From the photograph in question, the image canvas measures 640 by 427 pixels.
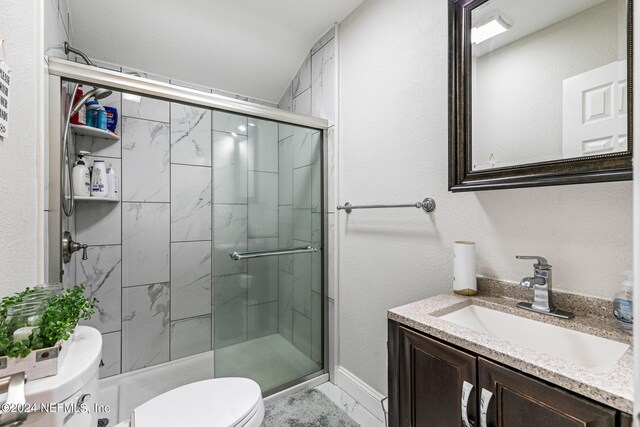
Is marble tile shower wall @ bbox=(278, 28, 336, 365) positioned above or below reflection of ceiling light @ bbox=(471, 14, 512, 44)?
below

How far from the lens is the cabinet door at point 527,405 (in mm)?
537

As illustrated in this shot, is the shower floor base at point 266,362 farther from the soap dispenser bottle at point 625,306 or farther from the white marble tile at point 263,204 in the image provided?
the soap dispenser bottle at point 625,306

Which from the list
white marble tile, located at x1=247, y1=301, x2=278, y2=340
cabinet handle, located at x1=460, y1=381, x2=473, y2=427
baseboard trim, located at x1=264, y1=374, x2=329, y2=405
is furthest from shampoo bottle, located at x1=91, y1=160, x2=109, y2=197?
cabinet handle, located at x1=460, y1=381, x2=473, y2=427

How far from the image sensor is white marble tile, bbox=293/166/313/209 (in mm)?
1854

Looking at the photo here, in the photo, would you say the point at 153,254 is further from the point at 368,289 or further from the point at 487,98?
the point at 487,98

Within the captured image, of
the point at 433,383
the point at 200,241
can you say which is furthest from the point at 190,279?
the point at 433,383

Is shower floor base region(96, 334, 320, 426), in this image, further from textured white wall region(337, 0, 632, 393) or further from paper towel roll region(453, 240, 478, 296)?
paper towel roll region(453, 240, 478, 296)

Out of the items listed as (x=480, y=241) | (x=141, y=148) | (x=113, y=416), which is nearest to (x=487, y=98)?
(x=480, y=241)

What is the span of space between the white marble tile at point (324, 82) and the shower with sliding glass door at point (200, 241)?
0.41 ft

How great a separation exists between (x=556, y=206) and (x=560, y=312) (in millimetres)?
332

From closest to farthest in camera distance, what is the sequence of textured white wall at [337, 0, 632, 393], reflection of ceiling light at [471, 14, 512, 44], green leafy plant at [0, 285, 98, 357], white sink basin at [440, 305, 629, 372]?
green leafy plant at [0, 285, 98, 357], white sink basin at [440, 305, 629, 372], textured white wall at [337, 0, 632, 393], reflection of ceiling light at [471, 14, 512, 44]

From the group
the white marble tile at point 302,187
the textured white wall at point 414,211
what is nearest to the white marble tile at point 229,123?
the white marble tile at point 302,187

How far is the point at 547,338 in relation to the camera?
860 millimetres

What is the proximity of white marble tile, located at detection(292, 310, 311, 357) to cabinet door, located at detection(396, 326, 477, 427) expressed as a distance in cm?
104
